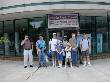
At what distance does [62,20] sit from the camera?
2106 centimetres

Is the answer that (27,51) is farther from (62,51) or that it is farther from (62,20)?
(62,20)

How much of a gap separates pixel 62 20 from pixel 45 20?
1.99 meters

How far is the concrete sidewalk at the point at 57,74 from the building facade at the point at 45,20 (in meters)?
3.67

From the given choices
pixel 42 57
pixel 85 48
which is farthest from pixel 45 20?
pixel 85 48

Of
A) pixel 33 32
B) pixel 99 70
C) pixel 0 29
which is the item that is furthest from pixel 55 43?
pixel 0 29

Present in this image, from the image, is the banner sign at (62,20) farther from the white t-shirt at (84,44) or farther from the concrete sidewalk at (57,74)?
the concrete sidewalk at (57,74)

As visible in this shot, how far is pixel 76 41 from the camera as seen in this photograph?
1908 centimetres

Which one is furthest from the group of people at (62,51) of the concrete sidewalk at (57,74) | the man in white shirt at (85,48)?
the concrete sidewalk at (57,74)

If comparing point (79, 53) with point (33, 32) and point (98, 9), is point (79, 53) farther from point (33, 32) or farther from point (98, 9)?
point (33, 32)

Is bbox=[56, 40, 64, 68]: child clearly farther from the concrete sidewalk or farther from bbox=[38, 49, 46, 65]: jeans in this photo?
bbox=[38, 49, 46, 65]: jeans

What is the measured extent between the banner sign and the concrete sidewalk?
3.79m

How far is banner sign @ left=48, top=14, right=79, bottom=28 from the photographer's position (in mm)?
21062

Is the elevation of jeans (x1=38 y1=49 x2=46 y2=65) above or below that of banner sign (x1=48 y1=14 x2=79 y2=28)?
below

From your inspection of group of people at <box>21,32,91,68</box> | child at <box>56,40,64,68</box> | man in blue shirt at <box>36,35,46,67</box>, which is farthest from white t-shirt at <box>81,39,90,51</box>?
man in blue shirt at <box>36,35,46,67</box>
